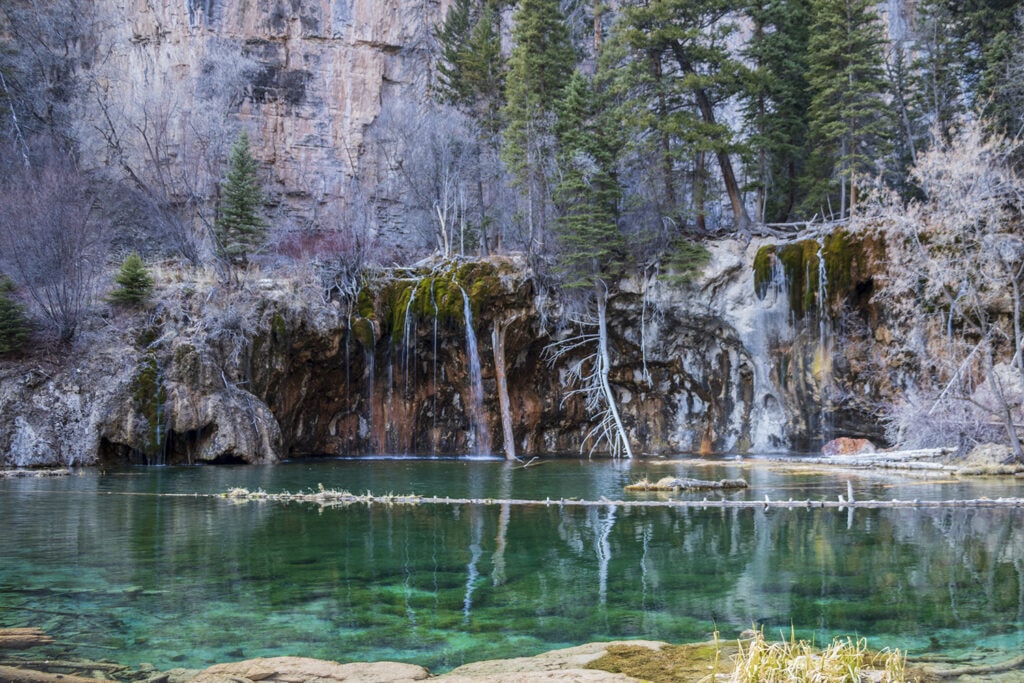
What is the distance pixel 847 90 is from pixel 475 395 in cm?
1515

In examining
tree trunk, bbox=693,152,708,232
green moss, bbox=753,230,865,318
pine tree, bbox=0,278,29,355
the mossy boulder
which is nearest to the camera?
pine tree, bbox=0,278,29,355

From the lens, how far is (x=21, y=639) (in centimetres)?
577

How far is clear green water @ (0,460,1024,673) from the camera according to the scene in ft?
19.8

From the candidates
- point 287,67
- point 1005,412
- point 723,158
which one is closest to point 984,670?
point 1005,412

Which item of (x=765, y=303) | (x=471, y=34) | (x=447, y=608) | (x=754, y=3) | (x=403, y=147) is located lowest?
(x=447, y=608)

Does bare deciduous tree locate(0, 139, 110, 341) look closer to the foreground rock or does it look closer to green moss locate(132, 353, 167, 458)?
green moss locate(132, 353, 167, 458)

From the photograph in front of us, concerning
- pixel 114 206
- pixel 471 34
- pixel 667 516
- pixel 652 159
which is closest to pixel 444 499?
pixel 667 516

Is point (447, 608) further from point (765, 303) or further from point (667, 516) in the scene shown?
point (765, 303)

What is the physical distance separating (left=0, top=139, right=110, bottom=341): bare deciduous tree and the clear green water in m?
11.0

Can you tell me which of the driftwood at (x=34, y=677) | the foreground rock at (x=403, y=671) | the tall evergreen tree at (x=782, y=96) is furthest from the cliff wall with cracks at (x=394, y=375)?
the foreground rock at (x=403, y=671)

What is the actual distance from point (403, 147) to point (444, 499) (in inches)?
944

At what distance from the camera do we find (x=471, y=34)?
37.3 meters

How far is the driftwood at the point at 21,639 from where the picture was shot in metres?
5.61

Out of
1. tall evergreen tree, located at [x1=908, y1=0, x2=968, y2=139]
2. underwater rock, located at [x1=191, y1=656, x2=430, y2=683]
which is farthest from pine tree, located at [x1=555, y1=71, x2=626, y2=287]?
underwater rock, located at [x1=191, y1=656, x2=430, y2=683]
